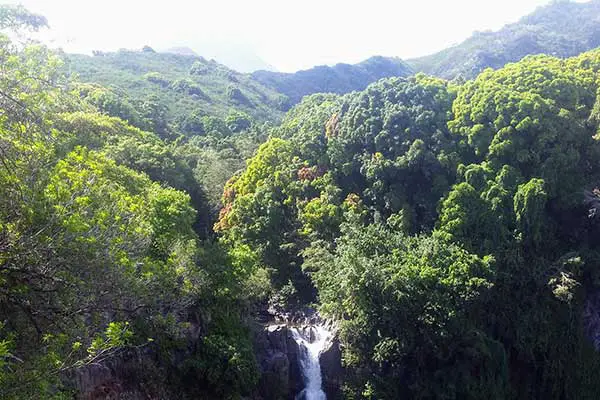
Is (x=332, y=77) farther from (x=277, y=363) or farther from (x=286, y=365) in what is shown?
(x=277, y=363)

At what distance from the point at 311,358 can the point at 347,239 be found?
5812 millimetres

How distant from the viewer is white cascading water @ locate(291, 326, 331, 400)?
21.7m

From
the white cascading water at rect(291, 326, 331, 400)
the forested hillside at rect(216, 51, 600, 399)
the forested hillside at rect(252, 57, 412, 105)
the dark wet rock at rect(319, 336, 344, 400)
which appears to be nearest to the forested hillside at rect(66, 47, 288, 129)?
the forested hillside at rect(252, 57, 412, 105)

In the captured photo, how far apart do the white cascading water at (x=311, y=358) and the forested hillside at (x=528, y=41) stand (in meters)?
63.2

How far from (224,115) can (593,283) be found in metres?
52.9

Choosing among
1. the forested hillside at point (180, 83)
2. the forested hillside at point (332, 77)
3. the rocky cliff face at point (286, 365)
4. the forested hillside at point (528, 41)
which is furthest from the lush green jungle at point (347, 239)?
the forested hillside at point (332, 77)

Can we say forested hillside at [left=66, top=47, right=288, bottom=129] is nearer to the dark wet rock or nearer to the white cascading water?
the white cascading water

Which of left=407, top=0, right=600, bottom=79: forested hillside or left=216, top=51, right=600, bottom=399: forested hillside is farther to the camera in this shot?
left=407, top=0, right=600, bottom=79: forested hillside

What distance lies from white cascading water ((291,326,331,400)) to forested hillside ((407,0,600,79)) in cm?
6321

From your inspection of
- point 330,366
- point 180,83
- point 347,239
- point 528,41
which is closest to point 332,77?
point 528,41

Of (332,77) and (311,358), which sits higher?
(332,77)

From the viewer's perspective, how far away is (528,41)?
275 ft

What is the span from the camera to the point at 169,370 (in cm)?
1708

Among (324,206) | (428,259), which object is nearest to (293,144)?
(324,206)
